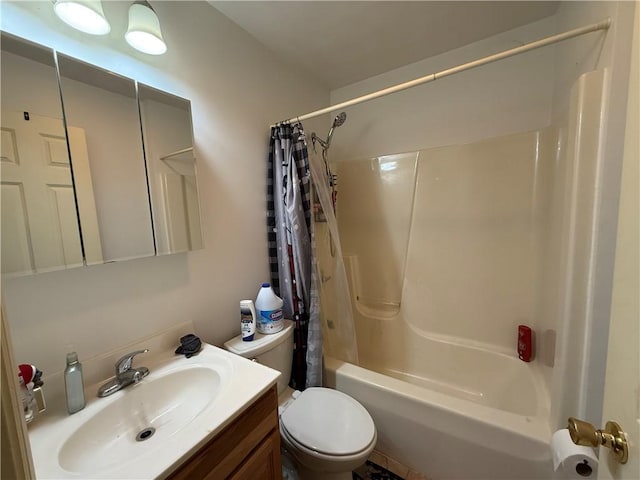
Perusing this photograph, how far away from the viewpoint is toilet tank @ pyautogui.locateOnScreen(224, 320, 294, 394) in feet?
4.05

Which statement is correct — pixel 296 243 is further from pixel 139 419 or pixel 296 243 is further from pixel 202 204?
pixel 139 419

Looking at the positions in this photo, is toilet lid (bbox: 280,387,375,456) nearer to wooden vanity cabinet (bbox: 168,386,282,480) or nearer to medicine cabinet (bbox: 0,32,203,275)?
wooden vanity cabinet (bbox: 168,386,282,480)

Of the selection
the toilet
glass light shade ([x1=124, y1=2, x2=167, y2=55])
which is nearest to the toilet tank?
the toilet

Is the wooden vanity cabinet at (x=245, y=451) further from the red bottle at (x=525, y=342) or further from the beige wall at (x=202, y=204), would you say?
the red bottle at (x=525, y=342)

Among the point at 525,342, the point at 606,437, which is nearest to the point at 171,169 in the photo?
the point at 606,437

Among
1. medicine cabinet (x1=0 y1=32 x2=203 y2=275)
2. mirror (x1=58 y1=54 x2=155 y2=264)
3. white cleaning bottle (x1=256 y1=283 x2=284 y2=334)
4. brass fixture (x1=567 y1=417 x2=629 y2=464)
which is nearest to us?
brass fixture (x1=567 y1=417 x2=629 y2=464)

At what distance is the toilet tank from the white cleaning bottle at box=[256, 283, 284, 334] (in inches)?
1.2

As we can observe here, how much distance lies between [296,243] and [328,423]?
871 mm

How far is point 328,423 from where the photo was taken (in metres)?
1.21

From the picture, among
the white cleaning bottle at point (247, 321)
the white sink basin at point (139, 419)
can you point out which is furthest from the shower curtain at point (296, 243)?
the white sink basin at point (139, 419)

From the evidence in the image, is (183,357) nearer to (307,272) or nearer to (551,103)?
(307,272)

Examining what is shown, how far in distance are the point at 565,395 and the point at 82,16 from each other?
2086 mm

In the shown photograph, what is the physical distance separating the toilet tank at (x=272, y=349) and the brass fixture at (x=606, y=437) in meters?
1.07

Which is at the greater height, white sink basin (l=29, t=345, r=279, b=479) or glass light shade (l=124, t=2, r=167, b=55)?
glass light shade (l=124, t=2, r=167, b=55)
